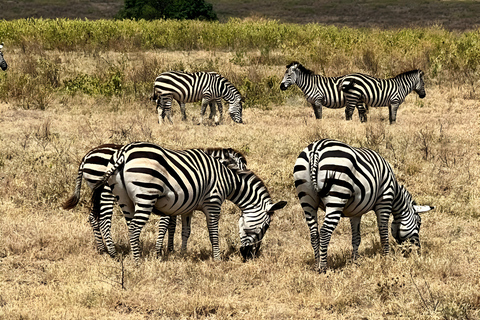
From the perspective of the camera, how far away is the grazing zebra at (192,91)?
1414 centimetres

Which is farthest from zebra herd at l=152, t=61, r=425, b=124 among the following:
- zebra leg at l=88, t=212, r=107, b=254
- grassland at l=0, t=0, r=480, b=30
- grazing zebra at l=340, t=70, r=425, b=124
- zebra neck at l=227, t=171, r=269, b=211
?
grassland at l=0, t=0, r=480, b=30

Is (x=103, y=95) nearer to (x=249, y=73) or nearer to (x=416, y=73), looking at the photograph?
(x=249, y=73)

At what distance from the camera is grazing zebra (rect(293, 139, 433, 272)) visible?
6172mm

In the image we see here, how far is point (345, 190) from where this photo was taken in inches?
243

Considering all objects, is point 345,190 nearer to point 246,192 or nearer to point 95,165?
point 246,192

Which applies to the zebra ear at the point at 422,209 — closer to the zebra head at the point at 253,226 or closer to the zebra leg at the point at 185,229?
the zebra head at the point at 253,226

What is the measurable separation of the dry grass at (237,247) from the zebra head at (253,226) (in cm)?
18

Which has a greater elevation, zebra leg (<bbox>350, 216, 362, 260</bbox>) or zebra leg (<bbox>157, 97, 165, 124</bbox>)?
zebra leg (<bbox>157, 97, 165, 124</bbox>)

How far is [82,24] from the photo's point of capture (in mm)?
23828

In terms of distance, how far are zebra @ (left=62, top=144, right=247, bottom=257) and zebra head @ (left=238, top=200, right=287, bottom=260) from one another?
0.58m

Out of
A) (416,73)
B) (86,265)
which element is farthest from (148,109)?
(86,265)

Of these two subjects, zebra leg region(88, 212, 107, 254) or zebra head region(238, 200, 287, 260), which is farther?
zebra leg region(88, 212, 107, 254)

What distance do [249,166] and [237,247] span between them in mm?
3002

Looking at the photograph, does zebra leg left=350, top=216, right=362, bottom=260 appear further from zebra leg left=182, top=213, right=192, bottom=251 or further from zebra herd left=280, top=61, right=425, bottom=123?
zebra herd left=280, top=61, right=425, bottom=123
